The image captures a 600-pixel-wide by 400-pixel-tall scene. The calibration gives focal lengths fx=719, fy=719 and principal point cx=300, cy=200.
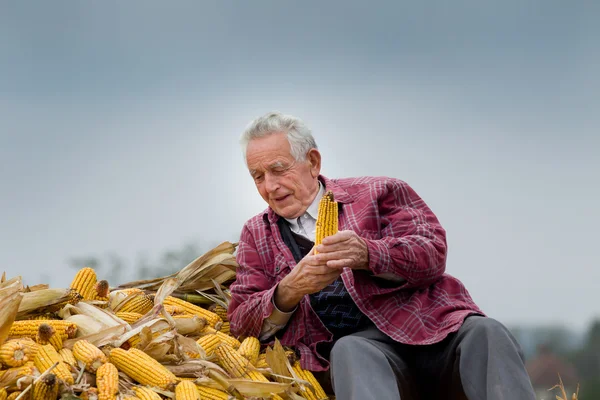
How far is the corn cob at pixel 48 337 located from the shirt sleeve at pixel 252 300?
94 cm

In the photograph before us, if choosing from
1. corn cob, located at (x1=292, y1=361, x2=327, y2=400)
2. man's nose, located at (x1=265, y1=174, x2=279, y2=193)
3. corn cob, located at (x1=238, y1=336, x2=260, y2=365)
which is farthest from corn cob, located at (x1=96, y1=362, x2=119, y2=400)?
man's nose, located at (x1=265, y1=174, x2=279, y2=193)

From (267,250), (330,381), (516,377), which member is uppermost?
(267,250)

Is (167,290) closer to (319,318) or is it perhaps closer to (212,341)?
(212,341)

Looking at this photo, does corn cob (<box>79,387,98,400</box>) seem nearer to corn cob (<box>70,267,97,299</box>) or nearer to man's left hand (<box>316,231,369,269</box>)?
corn cob (<box>70,267,97,299</box>)

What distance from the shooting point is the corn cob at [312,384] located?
140 inches

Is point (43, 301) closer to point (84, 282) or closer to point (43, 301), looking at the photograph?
point (43, 301)

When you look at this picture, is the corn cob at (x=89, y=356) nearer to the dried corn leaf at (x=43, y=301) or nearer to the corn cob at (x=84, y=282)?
the dried corn leaf at (x=43, y=301)

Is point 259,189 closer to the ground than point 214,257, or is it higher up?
higher up

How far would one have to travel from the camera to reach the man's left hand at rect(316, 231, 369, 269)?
3.34 m

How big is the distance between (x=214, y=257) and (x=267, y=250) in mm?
726

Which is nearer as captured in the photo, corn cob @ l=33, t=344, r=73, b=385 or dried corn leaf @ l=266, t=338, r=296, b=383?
corn cob @ l=33, t=344, r=73, b=385

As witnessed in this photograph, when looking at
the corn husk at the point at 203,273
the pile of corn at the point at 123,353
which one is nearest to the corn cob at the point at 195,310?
the pile of corn at the point at 123,353

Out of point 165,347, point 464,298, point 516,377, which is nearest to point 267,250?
point 165,347

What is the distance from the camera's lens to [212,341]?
3.71 meters
